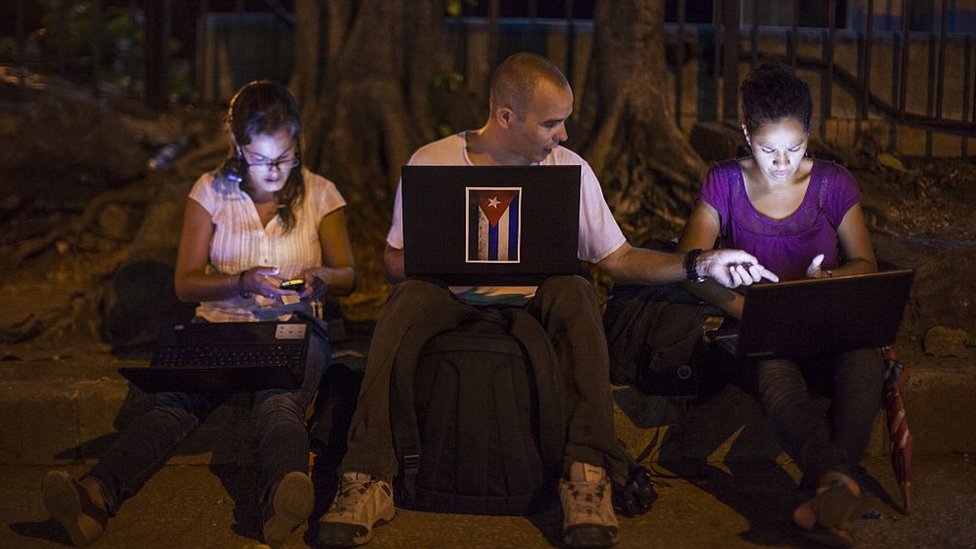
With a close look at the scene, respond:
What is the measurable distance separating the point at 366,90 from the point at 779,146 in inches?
124

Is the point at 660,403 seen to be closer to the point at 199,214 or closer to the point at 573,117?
the point at 199,214

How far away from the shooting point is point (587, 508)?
174 inches

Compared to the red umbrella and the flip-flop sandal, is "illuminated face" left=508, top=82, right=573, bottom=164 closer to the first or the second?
the red umbrella

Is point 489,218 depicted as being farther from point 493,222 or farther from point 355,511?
point 355,511

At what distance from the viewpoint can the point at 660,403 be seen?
5328 millimetres

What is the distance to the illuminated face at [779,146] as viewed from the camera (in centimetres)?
493

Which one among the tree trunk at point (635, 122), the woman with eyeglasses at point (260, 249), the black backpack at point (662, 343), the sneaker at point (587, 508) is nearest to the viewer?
the sneaker at point (587, 508)

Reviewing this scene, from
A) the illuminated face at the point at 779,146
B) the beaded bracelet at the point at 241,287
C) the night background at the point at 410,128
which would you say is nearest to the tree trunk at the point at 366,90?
the night background at the point at 410,128

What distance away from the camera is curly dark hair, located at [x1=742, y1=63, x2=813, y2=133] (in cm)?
489

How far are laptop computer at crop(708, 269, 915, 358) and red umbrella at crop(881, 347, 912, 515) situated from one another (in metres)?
0.12

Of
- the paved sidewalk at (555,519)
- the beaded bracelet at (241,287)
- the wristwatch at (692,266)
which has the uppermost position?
the wristwatch at (692,266)

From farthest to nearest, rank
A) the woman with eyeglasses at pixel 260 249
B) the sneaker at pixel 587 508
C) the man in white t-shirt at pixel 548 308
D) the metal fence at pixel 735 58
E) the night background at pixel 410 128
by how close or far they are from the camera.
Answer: the metal fence at pixel 735 58 < the night background at pixel 410 128 < the woman with eyeglasses at pixel 260 249 < the man in white t-shirt at pixel 548 308 < the sneaker at pixel 587 508

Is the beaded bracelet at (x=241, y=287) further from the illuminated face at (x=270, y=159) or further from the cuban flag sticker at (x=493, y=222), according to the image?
the cuban flag sticker at (x=493, y=222)

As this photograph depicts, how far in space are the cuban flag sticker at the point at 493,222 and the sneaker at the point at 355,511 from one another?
84cm
